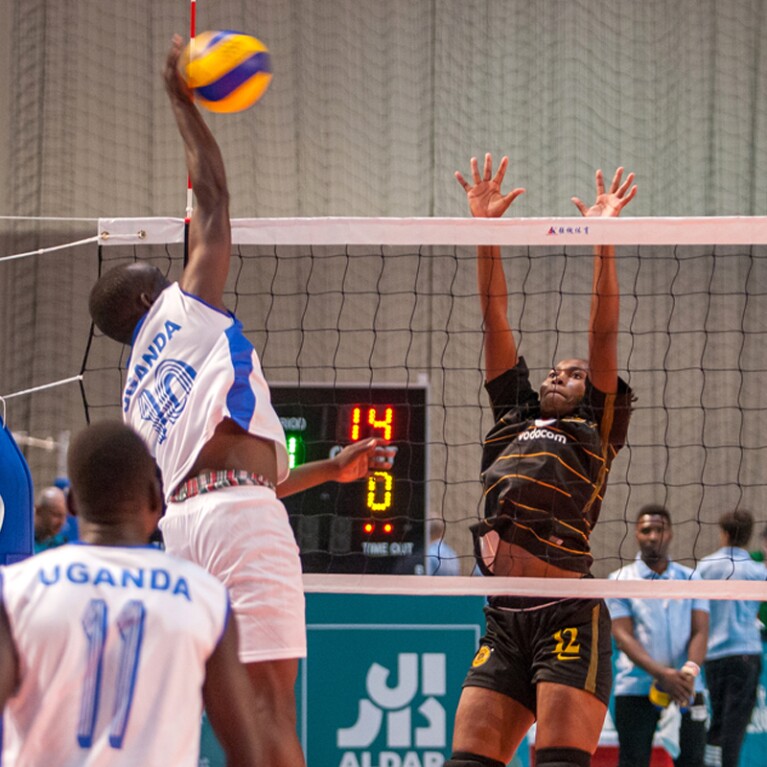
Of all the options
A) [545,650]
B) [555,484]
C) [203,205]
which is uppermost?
[203,205]

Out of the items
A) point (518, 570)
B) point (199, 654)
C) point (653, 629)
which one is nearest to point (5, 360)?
point (653, 629)

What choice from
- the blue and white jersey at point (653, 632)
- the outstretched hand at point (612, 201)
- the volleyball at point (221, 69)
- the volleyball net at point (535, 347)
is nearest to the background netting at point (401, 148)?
the volleyball net at point (535, 347)

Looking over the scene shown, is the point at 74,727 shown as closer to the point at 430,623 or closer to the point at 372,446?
the point at 372,446

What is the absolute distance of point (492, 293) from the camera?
4836mm

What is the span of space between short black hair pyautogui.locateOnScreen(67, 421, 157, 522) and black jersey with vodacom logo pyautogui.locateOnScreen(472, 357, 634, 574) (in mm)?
2432

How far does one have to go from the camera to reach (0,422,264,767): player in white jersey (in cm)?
215

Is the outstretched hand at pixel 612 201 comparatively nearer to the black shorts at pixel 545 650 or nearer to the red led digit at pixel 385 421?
the black shorts at pixel 545 650

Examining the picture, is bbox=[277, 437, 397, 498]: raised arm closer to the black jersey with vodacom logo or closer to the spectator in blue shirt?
the black jersey with vodacom logo

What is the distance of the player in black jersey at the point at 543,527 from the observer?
4.22 meters

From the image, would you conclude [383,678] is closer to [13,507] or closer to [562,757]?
[562,757]

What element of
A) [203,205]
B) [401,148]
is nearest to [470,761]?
[203,205]

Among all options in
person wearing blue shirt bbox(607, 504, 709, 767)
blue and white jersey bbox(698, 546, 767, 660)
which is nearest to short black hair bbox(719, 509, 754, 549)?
blue and white jersey bbox(698, 546, 767, 660)

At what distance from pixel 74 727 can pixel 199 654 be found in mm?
252

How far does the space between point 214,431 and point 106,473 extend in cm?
112
